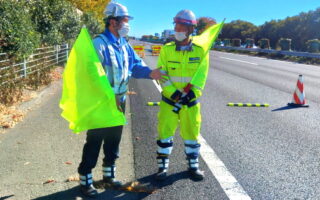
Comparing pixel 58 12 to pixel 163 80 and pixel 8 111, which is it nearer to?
pixel 8 111

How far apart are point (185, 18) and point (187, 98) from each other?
99 cm

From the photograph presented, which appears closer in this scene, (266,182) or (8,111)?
(266,182)

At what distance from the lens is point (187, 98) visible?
14.0 ft

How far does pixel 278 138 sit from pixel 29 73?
7.78 meters

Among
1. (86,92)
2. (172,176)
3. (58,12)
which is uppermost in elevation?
(58,12)

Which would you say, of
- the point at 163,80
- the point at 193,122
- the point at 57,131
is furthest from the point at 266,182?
the point at 57,131

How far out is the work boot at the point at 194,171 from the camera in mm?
4266

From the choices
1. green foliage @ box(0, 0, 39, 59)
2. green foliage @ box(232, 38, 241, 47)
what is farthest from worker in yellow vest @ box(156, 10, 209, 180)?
green foliage @ box(232, 38, 241, 47)

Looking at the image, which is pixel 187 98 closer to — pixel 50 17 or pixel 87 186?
pixel 87 186

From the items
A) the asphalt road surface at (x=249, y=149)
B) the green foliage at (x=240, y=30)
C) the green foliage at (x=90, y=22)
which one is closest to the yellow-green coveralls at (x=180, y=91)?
the asphalt road surface at (x=249, y=149)

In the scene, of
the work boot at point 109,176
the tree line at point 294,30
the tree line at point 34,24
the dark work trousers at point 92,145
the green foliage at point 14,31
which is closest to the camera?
the dark work trousers at point 92,145

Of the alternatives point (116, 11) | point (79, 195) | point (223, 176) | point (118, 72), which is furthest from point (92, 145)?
point (223, 176)

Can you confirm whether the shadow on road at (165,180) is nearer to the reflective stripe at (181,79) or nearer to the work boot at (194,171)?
the work boot at (194,171)

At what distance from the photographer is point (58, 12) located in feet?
54.9
